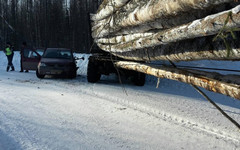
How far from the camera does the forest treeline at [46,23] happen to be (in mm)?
34844

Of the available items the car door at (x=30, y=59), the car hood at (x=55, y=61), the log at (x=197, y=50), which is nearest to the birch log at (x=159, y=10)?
the log at (x=197, y=50)

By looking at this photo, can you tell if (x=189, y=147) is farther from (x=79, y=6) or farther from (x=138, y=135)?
(x=79, y=6)

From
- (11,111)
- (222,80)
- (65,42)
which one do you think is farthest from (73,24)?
(222,80)

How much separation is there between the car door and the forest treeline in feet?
72.3

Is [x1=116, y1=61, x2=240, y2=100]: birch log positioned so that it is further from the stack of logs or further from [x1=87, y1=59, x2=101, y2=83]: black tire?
[x1=87, y1=59, x2=101, y2=83]: black tire

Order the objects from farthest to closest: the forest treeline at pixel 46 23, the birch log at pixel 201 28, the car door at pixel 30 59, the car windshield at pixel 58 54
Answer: the forest treeline at pixel 46 23, the car door at pixel 30 59, the car windshield at pixel 58 54, the birch log at pixel 201 28

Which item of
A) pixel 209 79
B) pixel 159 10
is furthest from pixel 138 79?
pixel 209 79

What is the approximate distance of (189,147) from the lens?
2.88 meters

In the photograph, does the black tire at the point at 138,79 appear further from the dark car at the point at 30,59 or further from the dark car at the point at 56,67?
the dark car at the point at 30,59

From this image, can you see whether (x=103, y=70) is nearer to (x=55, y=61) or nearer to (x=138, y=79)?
(x=138, y=79)

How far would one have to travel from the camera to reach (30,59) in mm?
11281

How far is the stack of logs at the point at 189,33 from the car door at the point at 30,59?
8.36m

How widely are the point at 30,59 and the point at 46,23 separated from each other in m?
29.3

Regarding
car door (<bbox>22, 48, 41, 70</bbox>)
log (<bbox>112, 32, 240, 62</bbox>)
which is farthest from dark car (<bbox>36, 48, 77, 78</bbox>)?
log (<bbox>112, 32, 240, 62</bbox>)
